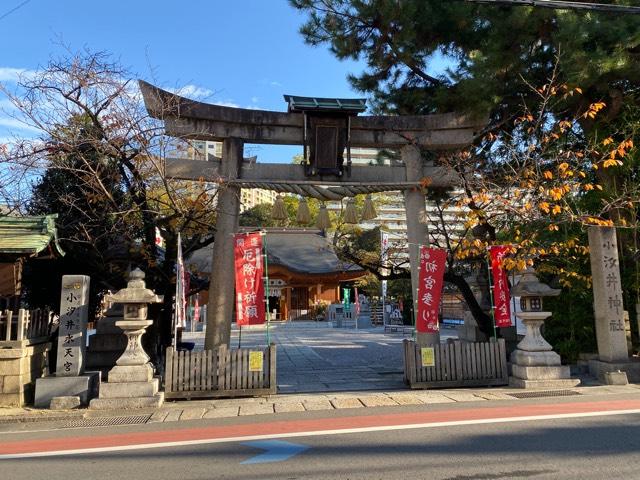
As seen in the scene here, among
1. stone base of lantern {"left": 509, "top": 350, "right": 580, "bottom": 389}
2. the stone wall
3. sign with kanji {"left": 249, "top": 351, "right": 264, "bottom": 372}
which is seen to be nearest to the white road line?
stone base of lantern {"left": 509, "top": 350, "right": 580, "bottom": 389}

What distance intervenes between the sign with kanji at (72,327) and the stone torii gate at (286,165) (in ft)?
8.47

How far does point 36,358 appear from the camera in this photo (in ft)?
32.0

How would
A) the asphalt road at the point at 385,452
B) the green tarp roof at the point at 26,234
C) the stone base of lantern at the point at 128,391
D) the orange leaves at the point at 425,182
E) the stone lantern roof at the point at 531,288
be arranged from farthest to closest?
the orange leaves at the point at 425,182
the stone lantern roof at the point at 531,288
the green tarp roof at the point at 26,234
the stone base of lantern at the point at 128,391
the asphalt road at the point at 385,452

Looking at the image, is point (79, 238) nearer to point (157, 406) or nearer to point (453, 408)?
point (157, 406)

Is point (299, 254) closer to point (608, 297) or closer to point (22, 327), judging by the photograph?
point (608, 297)

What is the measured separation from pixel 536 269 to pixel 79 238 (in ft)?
37.4

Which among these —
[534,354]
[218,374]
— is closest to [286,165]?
[218,374]

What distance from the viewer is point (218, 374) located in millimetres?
9648

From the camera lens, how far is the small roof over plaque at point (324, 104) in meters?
11.2

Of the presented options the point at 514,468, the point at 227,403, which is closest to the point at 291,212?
the point at 227,403

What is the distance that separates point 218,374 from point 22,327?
12.8ft

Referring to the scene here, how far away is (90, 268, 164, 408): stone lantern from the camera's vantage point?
8.80m

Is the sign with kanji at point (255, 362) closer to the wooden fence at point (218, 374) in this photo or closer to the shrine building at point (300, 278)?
the wooden fence at point (218, 374)

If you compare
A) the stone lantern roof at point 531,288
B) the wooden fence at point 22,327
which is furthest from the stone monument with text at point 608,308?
the wooden fence at point 22,327
